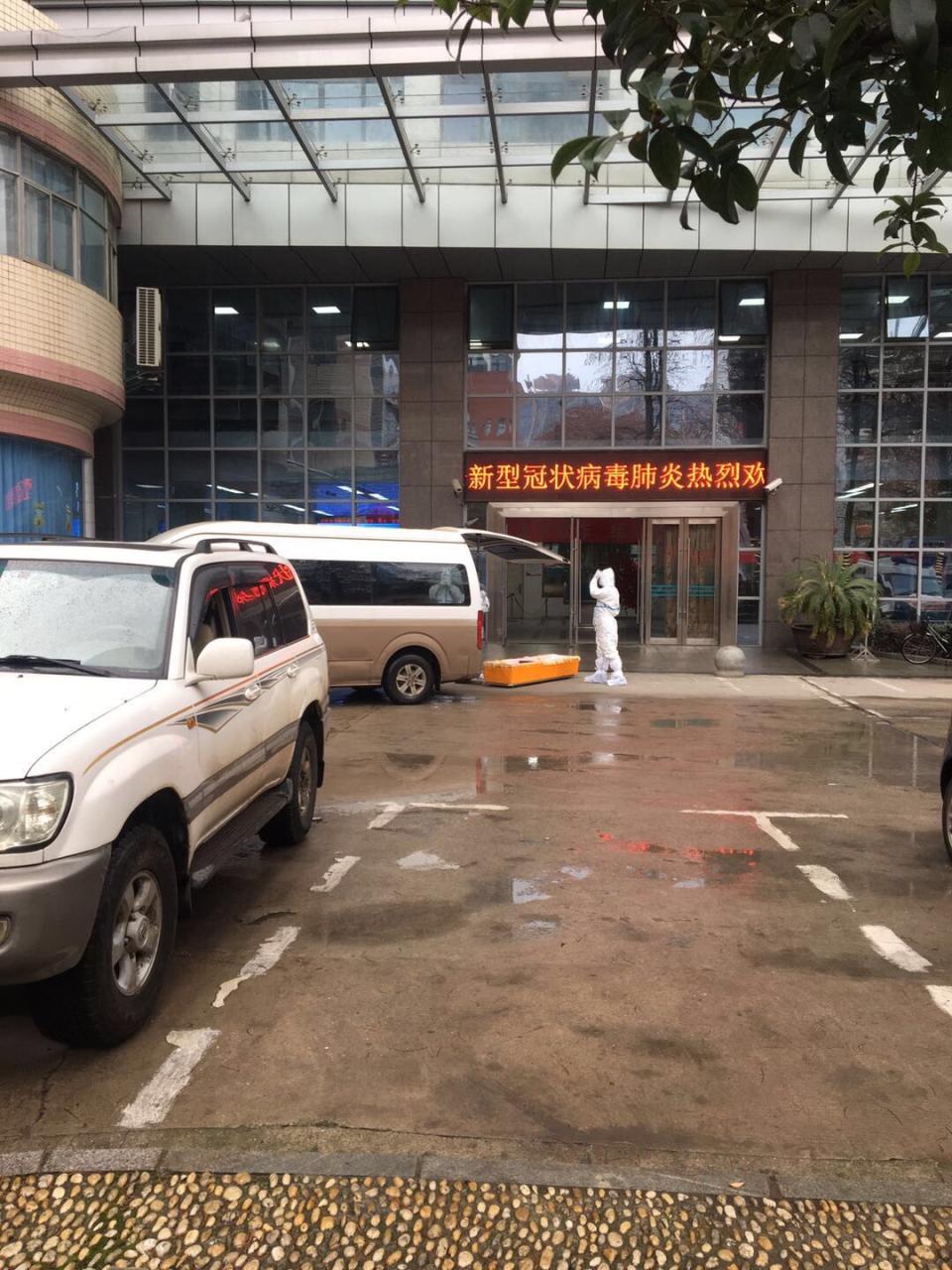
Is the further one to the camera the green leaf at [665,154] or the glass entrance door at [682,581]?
the glass entrance door at [682,581]

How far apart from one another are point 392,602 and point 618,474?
9.85 metres

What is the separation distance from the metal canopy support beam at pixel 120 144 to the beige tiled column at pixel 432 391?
17.6 ft

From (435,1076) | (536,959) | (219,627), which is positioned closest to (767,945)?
(536,959)

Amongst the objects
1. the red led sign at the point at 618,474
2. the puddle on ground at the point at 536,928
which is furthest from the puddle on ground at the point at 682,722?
the red led sign at the point at 618,474

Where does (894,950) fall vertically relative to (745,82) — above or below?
below

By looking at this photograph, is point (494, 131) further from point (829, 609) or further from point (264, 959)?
point (264, 959)

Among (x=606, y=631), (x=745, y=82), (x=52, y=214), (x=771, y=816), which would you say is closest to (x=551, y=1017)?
(x=745, y=82)

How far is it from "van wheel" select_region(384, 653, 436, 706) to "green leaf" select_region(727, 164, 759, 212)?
1066 centimetres

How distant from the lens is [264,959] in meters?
4.53

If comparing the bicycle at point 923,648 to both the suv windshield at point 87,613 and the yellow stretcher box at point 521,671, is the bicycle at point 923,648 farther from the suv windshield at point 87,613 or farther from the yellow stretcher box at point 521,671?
the suv windshield at point 87,613

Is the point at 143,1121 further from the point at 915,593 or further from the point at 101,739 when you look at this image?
the point at 915,593

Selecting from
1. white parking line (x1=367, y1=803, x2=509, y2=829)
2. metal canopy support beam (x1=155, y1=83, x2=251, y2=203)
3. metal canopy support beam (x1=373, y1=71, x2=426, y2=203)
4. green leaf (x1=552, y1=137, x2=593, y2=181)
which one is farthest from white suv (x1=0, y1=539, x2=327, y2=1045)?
metal canopy support beam (x1=155, y1=83, x2=251, y2=203)

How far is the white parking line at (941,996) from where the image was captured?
407 cm

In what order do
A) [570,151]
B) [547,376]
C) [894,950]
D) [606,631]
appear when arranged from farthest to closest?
[547,376] → [606,631] → [894,950] → [570,151]
